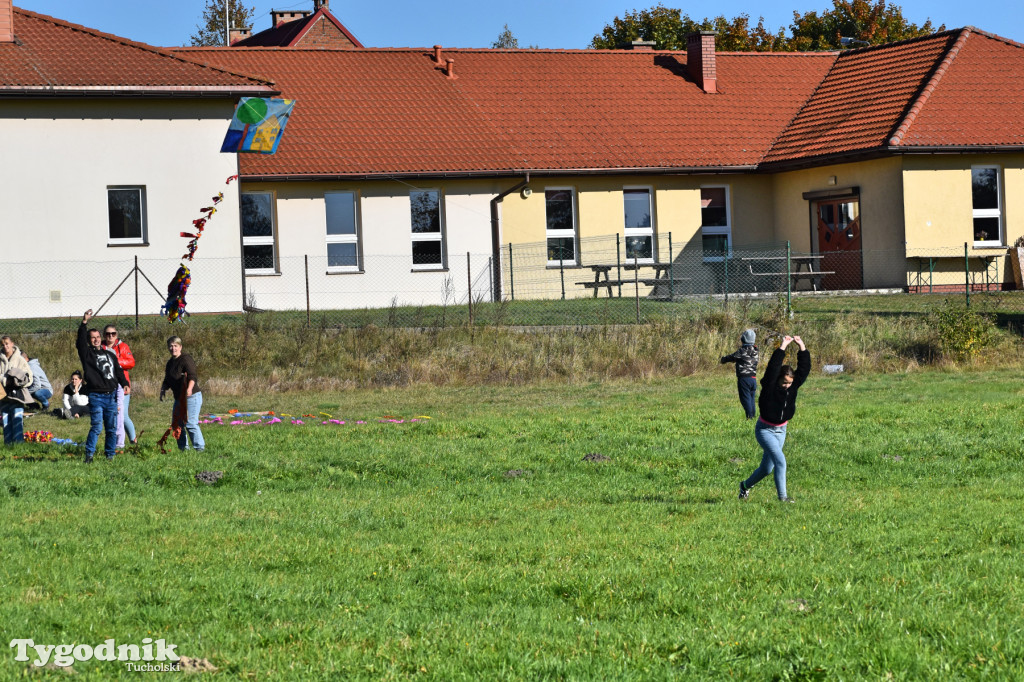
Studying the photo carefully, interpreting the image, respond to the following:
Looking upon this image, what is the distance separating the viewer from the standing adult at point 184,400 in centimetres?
1399

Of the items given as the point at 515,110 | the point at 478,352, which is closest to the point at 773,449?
the point at 478,352

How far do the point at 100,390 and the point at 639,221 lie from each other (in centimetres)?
2089

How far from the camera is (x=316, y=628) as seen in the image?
6660mm

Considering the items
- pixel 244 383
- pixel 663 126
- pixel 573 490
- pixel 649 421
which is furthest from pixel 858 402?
pixel 663 126

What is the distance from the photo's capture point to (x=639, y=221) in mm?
32531

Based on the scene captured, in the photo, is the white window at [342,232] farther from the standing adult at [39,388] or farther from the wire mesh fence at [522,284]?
the standing adult at [39,388]

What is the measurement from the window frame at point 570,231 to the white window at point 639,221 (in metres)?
1.33

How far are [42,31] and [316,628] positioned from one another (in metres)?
24.2

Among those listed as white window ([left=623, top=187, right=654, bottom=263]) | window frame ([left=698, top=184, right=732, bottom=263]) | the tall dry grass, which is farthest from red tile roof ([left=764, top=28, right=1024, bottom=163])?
the tall dry grass

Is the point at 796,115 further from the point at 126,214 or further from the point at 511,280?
the point at 126,214

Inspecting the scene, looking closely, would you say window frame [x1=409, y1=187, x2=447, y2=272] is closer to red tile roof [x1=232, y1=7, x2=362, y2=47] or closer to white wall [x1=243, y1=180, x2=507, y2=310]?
white wall [x1=243, y1=180, x2=507, y2=310]

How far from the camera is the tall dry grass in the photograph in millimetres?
20531

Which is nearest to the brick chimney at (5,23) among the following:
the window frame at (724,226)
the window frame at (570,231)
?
the window frame at (570,231)

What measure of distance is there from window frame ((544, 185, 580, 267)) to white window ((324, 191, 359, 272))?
4776mm
